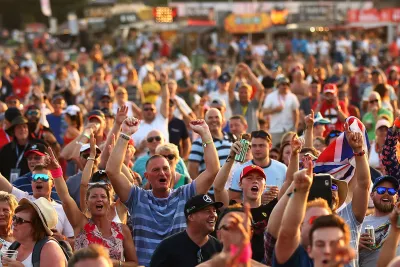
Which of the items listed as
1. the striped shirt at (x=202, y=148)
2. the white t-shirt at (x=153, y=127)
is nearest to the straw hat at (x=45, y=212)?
the striped shirt at (x=202, y=148)

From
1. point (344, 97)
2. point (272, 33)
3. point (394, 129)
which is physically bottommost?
point (272, 33)

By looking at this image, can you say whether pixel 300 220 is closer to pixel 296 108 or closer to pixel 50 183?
pixel 50 183

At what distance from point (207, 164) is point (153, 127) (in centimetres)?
577

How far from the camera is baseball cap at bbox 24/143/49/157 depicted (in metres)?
11.1

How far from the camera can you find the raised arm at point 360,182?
8320mm

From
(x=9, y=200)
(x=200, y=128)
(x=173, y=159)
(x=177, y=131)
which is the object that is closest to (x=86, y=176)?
(x=173, y=159)

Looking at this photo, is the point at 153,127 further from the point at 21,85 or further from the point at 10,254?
the point at 21,85

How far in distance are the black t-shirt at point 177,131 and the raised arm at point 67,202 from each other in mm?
5901

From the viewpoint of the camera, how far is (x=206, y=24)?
155 feet

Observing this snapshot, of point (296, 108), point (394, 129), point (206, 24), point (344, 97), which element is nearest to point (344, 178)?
point (394, 129)

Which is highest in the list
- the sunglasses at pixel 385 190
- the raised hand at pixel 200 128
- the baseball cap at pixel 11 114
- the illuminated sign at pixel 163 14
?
the raised hand at pixel 200 128

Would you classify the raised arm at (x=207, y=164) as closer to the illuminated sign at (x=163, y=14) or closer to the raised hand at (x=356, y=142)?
the raised hand at (x=356, y=142)

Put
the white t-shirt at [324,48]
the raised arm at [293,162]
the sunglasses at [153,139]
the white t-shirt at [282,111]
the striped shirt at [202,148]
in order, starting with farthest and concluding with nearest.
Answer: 1. the white t-shirt at [324,48]
2. the white t-shirt at [282,111]
3. the striped shirt at [202,148]
4. the sunglasses at [153,139]
5. the raised arm at [293,162]

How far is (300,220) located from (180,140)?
8.57 metres
